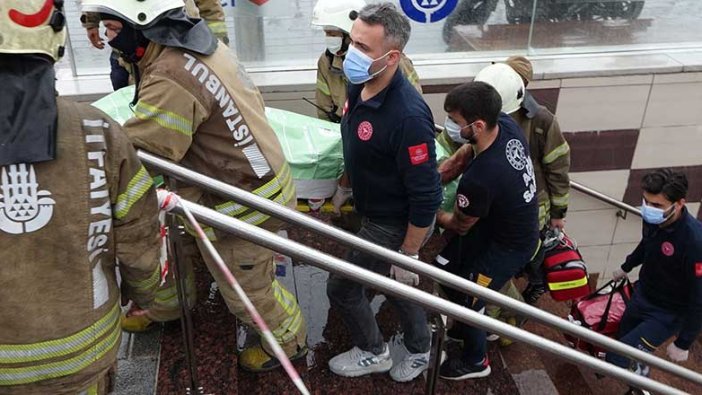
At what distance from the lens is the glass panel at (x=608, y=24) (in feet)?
17.8

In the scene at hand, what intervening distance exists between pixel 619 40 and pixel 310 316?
12.0 feet

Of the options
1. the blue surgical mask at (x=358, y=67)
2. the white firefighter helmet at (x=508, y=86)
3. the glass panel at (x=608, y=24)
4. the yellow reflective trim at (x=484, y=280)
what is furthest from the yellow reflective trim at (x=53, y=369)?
the glass panel at (x=608, y=24)

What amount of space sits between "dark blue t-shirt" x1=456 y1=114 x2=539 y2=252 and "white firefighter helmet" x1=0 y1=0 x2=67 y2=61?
78.9 inches

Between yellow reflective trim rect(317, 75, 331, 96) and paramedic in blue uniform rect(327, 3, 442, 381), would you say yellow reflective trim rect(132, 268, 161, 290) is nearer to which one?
paramedic in blue uniform rect(327, 3, 442, 381)

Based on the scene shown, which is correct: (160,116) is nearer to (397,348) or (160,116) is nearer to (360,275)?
(360,275)

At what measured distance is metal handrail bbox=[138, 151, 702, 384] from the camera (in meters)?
2.34

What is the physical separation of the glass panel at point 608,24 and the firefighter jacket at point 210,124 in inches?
127

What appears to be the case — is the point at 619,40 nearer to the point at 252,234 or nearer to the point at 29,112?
the point at 252,234

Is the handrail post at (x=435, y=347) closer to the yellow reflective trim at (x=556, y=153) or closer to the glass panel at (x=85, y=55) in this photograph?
the yellow reflective trim at (x=556, y=153)

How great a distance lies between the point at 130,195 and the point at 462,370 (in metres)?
2.22

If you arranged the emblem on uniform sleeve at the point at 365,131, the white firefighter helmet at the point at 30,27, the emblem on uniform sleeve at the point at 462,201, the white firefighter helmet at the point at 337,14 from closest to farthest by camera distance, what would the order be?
the white firefighter helmet at the point at 30,27, the emblem on uniform sleeve at the point at 365,131, the emblem on uniform sleeve at the point at 462,201, the white firefighter helmet at the point at 337,14

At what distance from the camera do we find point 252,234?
2.05 metres

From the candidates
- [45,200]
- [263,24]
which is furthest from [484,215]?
[263,24]

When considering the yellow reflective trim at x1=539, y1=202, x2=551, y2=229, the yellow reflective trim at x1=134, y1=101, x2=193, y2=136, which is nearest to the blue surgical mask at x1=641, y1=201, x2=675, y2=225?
the yellow reflective trim at x1=539, y1=202, x2=551, y2=229
